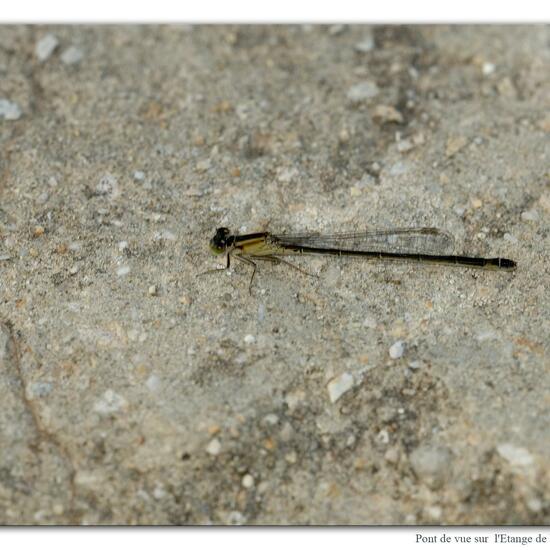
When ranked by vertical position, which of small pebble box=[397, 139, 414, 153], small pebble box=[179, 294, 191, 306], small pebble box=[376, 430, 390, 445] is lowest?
small pebble box=[376, 430, 390, 445]

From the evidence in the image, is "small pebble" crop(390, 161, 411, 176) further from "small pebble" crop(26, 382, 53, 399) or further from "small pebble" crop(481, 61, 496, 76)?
"small pebble" crop(26, 382, 53, 399)

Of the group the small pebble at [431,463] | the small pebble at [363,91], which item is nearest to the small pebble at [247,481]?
the small pebble at [431,463]

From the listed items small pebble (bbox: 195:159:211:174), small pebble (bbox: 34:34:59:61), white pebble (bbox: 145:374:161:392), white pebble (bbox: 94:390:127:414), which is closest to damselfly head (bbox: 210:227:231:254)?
small pebble (bbox: 195:159:211:174)

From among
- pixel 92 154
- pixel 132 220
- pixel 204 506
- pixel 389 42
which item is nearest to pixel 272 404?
pixel 204 506

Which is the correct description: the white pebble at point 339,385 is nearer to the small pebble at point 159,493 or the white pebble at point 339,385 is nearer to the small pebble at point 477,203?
the small pebble at point 159,493

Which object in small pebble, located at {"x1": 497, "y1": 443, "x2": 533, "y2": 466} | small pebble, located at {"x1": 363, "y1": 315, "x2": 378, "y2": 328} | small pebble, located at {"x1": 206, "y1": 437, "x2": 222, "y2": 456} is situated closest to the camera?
small pebble, located at {"x1": 497, "y1": 443, "x2": 533, "y2": 466}

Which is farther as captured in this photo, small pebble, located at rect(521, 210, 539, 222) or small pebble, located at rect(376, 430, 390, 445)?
small pebble, located at rect(521, 210, 539, 222)

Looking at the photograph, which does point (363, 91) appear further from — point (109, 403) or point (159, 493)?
point (159, 493)
